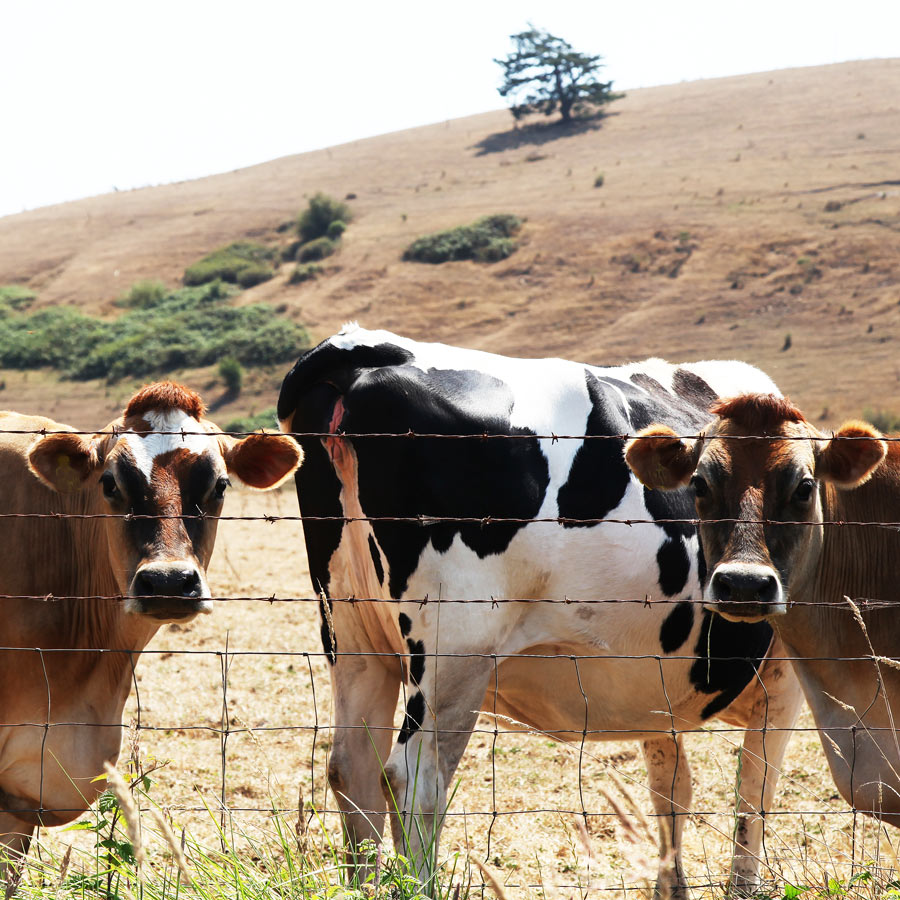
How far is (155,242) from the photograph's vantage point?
70.9 meters

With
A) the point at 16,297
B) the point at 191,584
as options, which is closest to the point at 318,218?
the point at 16,297

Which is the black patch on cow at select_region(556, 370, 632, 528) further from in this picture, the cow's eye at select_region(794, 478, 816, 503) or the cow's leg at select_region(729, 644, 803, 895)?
the cow's leg at select_region(729, 644, 803, 895)

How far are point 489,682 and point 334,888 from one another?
167 centimetres

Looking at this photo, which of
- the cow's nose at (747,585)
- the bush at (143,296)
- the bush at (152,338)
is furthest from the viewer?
the bush at (143,296)

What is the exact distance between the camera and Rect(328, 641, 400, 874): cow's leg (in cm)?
484

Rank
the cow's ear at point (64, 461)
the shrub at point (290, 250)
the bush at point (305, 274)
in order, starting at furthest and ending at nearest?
the shrub at point (290, 250)
the bush at point (305, 274)
the cow's ear at point (64, 461)

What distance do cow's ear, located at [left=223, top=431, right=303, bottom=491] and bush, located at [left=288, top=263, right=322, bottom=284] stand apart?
180 feet

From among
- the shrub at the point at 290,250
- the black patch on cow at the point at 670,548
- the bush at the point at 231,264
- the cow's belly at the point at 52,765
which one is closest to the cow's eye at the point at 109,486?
the cow's belly at the point at 52,765

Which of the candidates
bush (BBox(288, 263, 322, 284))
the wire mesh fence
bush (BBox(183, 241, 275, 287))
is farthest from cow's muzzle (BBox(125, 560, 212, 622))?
bush (BBox(183, 241, 275, 287))

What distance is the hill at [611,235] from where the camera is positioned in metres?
44.2

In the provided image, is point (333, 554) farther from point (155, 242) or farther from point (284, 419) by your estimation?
point (155, 242)

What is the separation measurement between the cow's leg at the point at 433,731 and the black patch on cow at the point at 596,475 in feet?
2.56

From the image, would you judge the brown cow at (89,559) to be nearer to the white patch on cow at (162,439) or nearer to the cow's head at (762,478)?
the white patch on cow at (162,439)

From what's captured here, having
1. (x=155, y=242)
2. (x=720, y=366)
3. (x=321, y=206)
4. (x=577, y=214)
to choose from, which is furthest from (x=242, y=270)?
(x=720, y=366)
